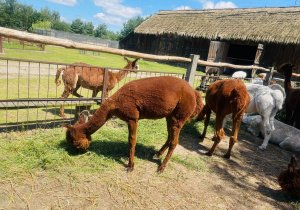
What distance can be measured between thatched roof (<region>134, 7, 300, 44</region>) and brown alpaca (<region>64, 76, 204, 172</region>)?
15802 millimetres

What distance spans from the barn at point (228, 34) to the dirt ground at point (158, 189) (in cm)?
1533

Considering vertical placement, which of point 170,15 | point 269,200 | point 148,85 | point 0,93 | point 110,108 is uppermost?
point 170,15

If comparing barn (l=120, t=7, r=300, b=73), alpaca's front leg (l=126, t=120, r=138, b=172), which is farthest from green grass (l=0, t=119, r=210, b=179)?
barn (l=120, t=7, r=300, b=73)

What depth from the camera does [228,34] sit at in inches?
736

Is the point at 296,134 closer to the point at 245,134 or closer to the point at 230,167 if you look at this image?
the point at 245,134

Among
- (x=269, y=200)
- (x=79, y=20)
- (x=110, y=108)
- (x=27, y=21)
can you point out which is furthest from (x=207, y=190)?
(x=79, y=20)

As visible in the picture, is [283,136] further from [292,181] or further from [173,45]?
[173,45]

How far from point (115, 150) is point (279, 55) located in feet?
59.4

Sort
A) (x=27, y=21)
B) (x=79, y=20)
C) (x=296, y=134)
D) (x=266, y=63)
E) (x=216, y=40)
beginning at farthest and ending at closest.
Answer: (x=79, y=20) → (x=27, y=21) → (x=216, y=40) → (x=266, y=63) → (x=296, y=134)

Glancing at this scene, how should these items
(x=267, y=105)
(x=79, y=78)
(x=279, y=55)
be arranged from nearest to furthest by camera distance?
1. (x=267, y=105)
2. (x=79, y=78)
3. (x=279, y=55)

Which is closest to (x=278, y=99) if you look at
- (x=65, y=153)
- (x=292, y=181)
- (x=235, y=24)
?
(x=292, y=181)

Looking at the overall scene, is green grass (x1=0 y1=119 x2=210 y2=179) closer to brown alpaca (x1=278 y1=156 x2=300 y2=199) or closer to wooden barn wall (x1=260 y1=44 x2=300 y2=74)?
brown alpaca (x1=278 y1=156 x2=300 y2=199)

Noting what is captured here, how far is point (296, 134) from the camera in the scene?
521cm

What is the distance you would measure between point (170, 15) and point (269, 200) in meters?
28.5
